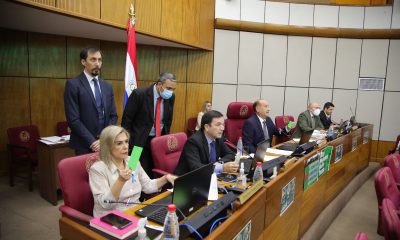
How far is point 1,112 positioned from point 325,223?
14.7ft

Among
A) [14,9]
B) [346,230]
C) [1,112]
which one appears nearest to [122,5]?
[14,9]

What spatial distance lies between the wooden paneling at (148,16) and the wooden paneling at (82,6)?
749 mm

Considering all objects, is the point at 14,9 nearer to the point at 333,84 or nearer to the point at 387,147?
the point at 333,84

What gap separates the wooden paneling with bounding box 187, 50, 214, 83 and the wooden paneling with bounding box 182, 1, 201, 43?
62 centimetres

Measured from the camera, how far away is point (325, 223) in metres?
3.13

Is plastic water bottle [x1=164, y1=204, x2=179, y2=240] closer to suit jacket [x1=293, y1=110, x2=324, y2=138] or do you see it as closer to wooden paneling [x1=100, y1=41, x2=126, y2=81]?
suit jacket [x1=293, y1=110, x2=324, y2=138]

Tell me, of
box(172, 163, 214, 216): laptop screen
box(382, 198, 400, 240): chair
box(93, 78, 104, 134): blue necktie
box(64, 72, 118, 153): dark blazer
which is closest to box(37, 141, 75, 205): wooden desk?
box(64, 72, 118, 153): dark blazer

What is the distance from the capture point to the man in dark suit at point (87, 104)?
92.6 inches

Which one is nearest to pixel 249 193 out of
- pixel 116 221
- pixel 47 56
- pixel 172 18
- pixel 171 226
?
pixel 171 226

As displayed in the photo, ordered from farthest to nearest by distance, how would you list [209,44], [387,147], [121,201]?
[387,147] < [209,44] < [121,201]

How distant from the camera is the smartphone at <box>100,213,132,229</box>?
4.32 feet

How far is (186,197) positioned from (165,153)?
1151 mm

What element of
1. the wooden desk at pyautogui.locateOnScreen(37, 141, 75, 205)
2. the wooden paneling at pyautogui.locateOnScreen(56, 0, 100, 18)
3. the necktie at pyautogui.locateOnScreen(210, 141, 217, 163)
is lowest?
the wooden desk at pyautogui.locateOnScreen(37, 141, 75, 205)

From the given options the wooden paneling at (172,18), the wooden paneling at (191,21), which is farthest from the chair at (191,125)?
the wooden paneling at (172,18)
